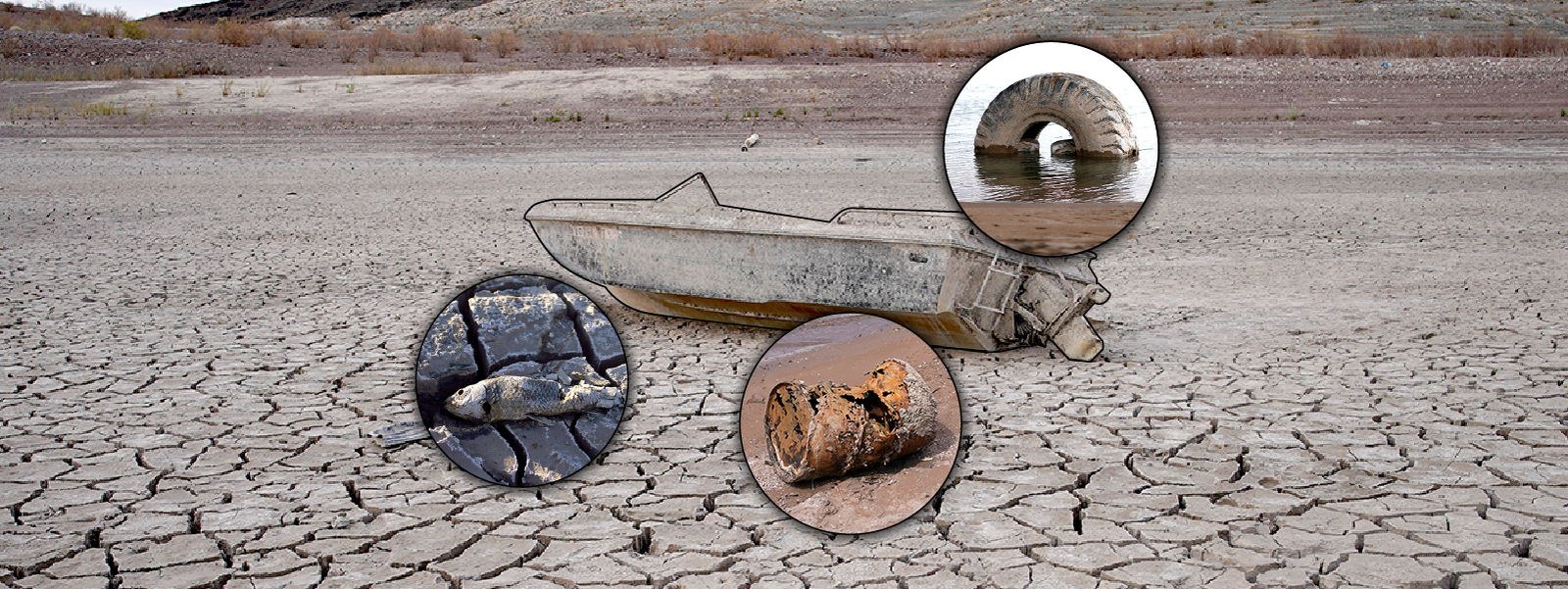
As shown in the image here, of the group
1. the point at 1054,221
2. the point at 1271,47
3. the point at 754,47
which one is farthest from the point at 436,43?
the point at 1054,221

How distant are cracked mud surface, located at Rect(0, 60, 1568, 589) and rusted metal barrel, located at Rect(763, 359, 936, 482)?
28 centimetres

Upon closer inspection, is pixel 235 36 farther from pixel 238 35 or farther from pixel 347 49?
pixel 347 49

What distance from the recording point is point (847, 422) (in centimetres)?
265

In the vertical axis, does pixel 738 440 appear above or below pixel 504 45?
below

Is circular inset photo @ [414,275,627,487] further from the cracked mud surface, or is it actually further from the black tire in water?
the black tire in water

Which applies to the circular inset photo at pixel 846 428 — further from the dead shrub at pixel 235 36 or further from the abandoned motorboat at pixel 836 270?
the dead shrub at pixel 235 36

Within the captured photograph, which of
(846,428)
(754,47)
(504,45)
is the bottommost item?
(846,428)

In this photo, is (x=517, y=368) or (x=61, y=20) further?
(x=61, y=20)

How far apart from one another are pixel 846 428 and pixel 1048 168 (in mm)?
970

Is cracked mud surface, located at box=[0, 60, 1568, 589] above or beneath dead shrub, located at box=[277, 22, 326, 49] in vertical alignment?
beneath

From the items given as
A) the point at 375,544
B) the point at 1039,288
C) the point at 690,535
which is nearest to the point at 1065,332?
the point at 1039,288

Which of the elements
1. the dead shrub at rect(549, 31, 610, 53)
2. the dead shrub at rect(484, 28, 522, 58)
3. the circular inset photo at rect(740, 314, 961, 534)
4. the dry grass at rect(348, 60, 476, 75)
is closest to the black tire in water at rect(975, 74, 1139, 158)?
the circular inset photo at rect(740, 314, 961, 534)

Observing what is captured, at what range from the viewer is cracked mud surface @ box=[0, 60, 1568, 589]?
277 centimetres

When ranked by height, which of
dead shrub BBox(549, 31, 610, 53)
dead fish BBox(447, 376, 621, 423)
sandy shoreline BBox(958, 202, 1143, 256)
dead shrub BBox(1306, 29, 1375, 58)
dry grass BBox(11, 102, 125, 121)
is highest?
dead shrub BBox(549, 31, 610, 53)
